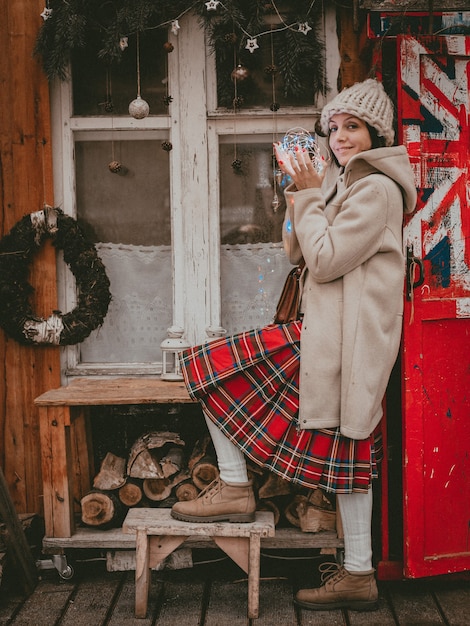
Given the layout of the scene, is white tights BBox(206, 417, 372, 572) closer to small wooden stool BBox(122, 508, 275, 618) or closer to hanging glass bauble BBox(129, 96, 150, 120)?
small wooden stool BBox(122, 508, 275, 618)

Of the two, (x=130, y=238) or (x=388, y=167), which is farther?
(x=130, y=238)

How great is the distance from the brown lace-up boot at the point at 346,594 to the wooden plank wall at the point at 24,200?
1617mm

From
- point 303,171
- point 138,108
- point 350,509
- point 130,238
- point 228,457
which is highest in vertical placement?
point 138,108

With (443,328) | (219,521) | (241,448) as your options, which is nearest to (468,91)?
(443,328)

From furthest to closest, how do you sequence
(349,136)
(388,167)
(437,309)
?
1. (437,309)
2. (349,136)
3. (388,167)

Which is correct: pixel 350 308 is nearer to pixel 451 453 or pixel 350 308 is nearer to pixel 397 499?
pixel 451 453

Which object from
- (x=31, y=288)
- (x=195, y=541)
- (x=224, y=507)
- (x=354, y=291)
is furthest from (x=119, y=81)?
(x=195, y=541)

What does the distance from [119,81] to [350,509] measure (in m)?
2.53

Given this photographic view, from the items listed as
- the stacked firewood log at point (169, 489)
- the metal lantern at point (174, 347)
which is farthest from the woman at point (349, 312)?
the metal lantern at point (174, 347)

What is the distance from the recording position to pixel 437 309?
121 inches

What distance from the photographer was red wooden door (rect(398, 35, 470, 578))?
3.03 m

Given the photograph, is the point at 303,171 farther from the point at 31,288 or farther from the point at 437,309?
the point at 31,288

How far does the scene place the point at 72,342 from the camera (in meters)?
3.58

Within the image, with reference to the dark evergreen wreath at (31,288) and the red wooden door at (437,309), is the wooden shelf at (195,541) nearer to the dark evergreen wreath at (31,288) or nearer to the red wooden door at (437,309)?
the red wooden door at (437,309)
